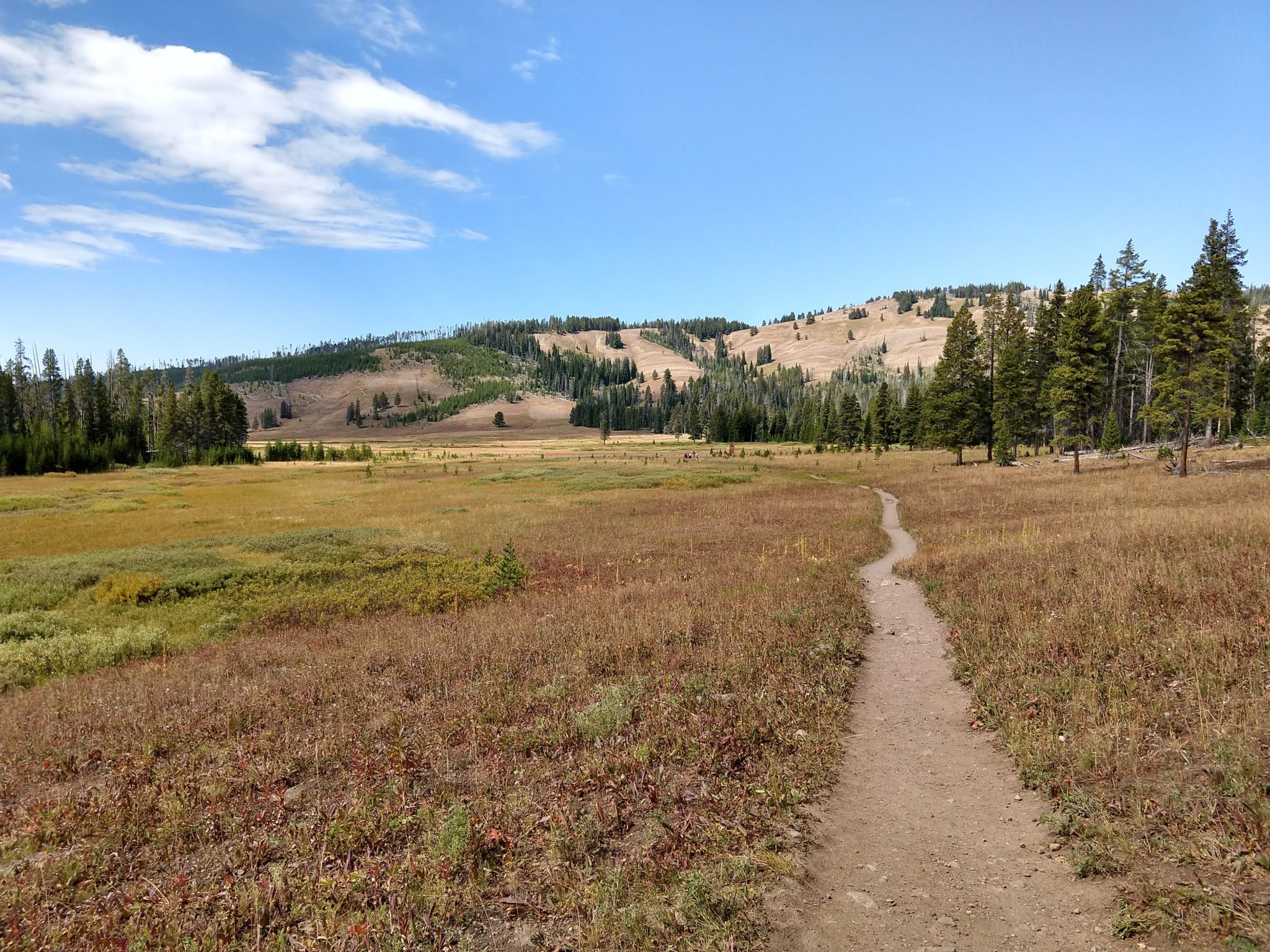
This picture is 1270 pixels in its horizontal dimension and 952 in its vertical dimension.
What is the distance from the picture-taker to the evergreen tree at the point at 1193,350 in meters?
36.8

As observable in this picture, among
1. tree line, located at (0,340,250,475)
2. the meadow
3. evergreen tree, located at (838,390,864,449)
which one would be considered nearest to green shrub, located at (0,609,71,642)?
the meadow

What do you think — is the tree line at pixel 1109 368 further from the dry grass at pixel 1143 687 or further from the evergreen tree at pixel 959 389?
the dry grass at pixel 1143 687

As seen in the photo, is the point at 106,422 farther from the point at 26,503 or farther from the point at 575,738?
the point at 575,738

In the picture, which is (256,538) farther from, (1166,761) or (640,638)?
(1166,761)

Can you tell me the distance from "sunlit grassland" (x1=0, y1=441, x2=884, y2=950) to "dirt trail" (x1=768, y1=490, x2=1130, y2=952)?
0.48 meters

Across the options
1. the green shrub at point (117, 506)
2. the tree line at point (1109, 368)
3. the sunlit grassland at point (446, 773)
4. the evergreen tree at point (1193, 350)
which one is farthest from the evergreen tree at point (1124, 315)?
the green shrub at point (117, 506)

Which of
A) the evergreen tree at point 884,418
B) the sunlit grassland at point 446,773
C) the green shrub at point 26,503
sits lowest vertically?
the green shrub at point 26,503

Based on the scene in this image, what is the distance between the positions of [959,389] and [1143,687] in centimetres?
6582

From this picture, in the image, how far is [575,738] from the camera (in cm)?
848

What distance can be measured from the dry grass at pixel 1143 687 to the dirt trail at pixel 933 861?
348mm

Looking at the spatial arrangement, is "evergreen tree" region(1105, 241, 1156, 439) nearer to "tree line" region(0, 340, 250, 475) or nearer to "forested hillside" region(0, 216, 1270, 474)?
"forested hillside" region(0, 216, 1270, 474)

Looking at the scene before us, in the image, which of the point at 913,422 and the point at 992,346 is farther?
the point at 913,422

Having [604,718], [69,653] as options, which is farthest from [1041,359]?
[69,653]

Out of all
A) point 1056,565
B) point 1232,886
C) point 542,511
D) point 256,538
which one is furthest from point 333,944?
point 542,511
